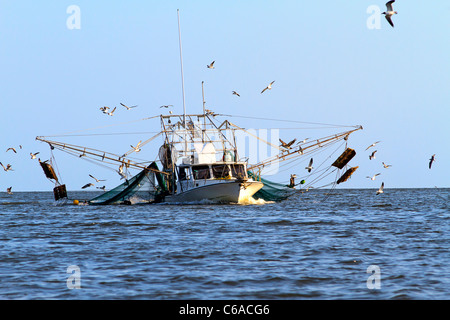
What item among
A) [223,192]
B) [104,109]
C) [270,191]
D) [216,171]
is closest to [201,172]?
[216,171]

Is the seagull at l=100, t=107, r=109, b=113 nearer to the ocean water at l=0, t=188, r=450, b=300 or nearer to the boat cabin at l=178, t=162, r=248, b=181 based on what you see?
the boat cabin at l=178, t=162, r=248, b=181

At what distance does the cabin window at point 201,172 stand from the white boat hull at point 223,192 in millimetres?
1084

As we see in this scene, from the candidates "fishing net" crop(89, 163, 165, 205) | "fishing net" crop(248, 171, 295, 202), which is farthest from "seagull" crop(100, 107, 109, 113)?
"fishing net" crop(248, 171, 295, 202)

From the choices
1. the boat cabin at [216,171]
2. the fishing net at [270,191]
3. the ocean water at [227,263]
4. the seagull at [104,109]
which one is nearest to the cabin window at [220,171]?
the boat cabin at [216,171]

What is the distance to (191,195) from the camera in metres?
42.3

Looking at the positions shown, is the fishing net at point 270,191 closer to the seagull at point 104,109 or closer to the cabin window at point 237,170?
the cabin window at point 237,170

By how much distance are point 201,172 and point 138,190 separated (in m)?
6.10

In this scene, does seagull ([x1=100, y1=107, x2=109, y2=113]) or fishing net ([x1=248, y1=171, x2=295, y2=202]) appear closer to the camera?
seagull ([x1=100, y1=107, x2=109, y2=113])

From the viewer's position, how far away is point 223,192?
40.9 meters

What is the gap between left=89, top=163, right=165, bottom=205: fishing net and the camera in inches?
1783

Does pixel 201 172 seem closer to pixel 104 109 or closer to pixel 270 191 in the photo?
pixel 104 109

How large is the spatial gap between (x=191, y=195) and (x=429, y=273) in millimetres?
29435

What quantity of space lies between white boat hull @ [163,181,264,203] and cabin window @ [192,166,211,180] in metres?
1.08
